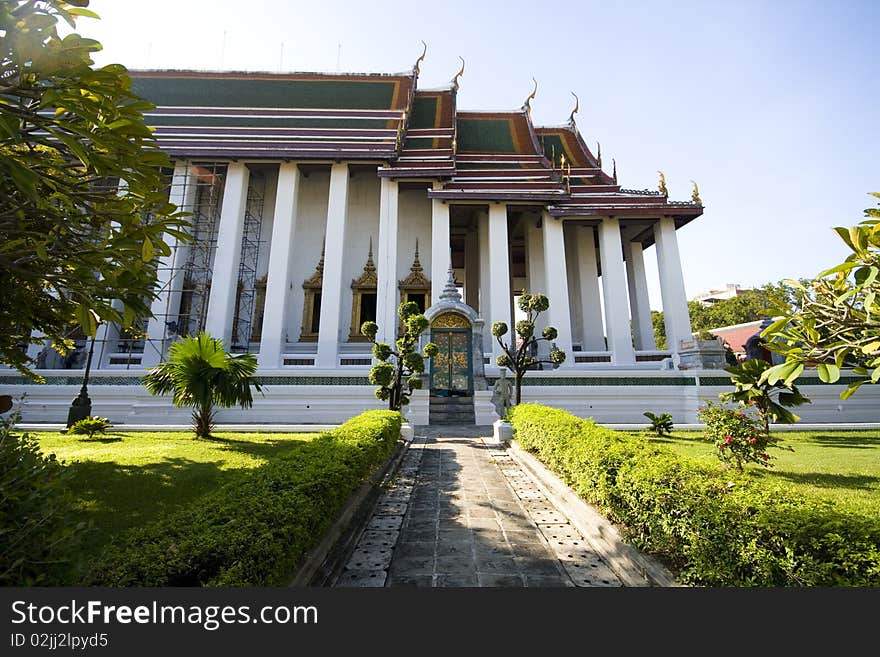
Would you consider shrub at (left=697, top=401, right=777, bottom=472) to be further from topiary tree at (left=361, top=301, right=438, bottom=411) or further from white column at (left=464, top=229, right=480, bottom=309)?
white column at (left=464, top=229, right=480, bottom=309)

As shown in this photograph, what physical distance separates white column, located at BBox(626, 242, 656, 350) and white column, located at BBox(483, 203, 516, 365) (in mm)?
5555

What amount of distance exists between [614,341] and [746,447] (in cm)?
953

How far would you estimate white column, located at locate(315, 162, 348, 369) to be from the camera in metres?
13.6

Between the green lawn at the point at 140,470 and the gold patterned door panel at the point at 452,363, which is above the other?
the gold patterned door panel at the point at 452,363

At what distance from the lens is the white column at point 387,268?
561 inches

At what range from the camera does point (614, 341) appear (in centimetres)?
1455

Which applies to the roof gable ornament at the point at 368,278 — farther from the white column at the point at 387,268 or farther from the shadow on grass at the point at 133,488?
the shadow on grass at the point at 133,488

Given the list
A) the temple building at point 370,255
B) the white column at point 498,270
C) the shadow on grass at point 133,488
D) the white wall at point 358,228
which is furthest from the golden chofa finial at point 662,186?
the shadow on grass at point 133,488

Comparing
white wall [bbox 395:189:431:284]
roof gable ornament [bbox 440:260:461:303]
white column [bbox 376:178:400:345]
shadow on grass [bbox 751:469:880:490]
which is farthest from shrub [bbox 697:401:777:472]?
white wall [bbox 395:189:431:284]

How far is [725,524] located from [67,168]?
17.8 ft

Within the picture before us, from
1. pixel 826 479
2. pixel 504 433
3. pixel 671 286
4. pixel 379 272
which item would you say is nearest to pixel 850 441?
pixel 826 479

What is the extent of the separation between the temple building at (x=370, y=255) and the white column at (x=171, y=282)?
0.28ft

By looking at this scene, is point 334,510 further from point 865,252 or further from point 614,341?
point 614,341

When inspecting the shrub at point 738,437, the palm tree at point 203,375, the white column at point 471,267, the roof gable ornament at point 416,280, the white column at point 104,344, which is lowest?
the shrub at point 738,437
